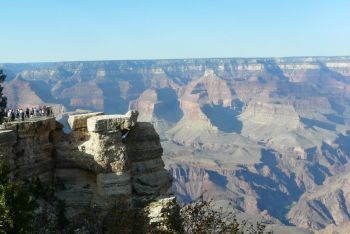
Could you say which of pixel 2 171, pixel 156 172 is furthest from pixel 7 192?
pixel 156 172

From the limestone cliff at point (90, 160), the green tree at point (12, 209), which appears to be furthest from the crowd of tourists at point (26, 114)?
the green tree at point (12, 209)

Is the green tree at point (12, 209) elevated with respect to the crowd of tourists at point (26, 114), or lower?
lower

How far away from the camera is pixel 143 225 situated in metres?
32.7

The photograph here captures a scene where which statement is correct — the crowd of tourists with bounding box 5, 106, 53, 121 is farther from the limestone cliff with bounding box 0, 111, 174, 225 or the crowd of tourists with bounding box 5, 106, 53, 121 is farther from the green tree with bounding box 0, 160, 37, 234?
the green tree with bounding box 0, 160, 37, 234

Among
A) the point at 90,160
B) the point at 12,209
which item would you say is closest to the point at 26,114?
the point at 90,160

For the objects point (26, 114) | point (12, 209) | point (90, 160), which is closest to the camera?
point (12, 209)

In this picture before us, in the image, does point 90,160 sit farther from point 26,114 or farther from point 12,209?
point 12,209

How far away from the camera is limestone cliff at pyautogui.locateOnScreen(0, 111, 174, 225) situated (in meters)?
36.2

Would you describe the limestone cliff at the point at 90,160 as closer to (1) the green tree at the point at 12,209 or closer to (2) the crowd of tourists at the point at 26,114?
(2) the crowd of tourists at the point at 26,114

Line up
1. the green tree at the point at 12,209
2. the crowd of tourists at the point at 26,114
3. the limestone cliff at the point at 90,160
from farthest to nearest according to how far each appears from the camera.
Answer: the crowd of tourists at the point at 26,114 < the limestone cliff at the point at 90,160 < the green tree at the point at 12,209

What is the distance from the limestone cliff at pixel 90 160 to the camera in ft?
119

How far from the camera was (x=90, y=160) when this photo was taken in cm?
3731

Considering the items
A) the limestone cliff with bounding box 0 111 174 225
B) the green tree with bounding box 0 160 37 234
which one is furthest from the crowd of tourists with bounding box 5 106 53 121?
the green tree with bounding box 0 160 37 234

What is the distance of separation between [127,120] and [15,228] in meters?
15.1
